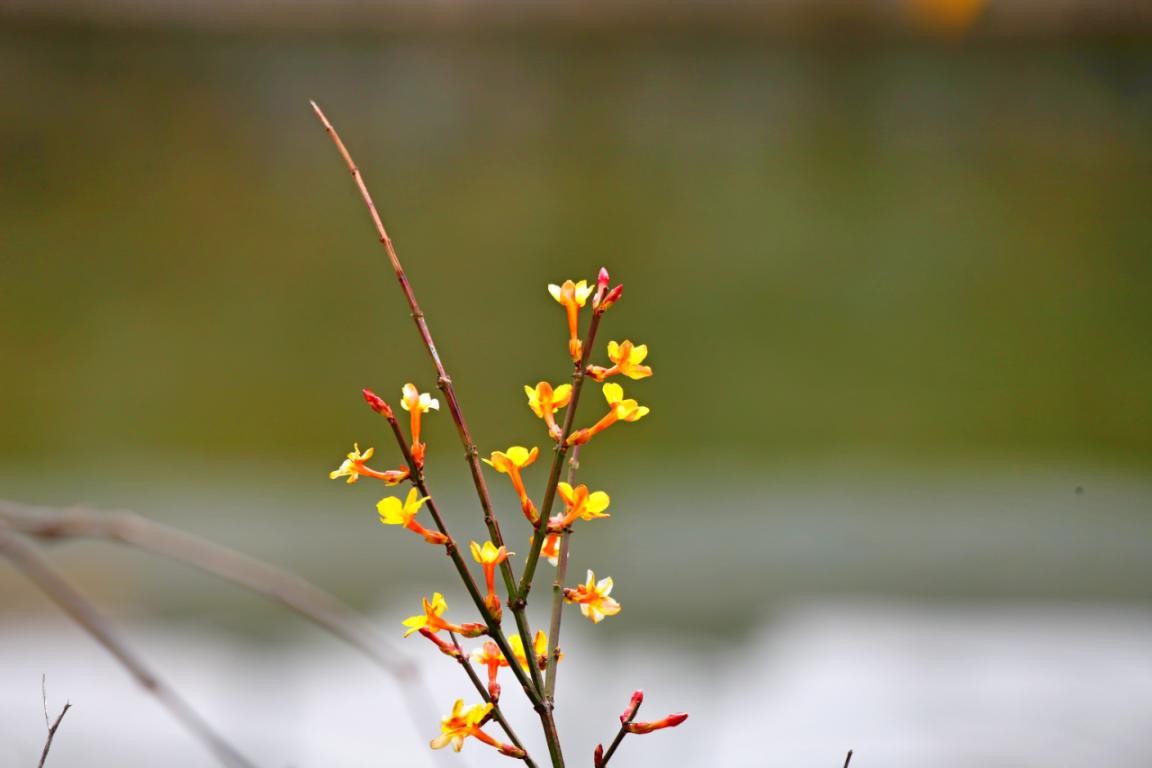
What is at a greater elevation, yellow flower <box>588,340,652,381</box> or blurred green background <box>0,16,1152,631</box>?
blurred green background <box>0,16,1152,631</box>

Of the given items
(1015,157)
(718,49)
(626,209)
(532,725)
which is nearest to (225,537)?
(532,725)

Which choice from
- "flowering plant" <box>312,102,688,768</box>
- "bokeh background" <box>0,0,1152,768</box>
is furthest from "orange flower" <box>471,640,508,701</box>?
"bokeh background" <box>0,0,1152,768</box>

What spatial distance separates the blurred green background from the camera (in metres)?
0.84

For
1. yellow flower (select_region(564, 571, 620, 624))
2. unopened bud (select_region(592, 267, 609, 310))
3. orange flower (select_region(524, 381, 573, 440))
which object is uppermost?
unopened bud (select_region(592, 267, 609, 310))

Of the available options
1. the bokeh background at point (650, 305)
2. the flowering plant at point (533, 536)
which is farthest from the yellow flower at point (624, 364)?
the bokeh background at point (650, 305)

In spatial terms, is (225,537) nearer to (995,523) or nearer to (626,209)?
(626,209)

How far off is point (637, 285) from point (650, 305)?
21mm

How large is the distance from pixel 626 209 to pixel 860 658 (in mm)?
427

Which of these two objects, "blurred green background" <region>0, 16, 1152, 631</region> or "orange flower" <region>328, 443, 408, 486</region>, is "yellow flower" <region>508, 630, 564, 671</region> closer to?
"orange flower" <region>328, 443, 408, 486</region>

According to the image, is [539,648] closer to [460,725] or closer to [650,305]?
[460,725]

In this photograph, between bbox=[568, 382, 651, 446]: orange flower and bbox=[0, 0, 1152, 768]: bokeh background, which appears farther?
bbox=[0, 0, 1152, 768]: bokeh background

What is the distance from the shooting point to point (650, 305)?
0.85 meters

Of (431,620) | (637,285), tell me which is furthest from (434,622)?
(637,285)

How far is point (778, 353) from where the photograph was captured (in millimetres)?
865
